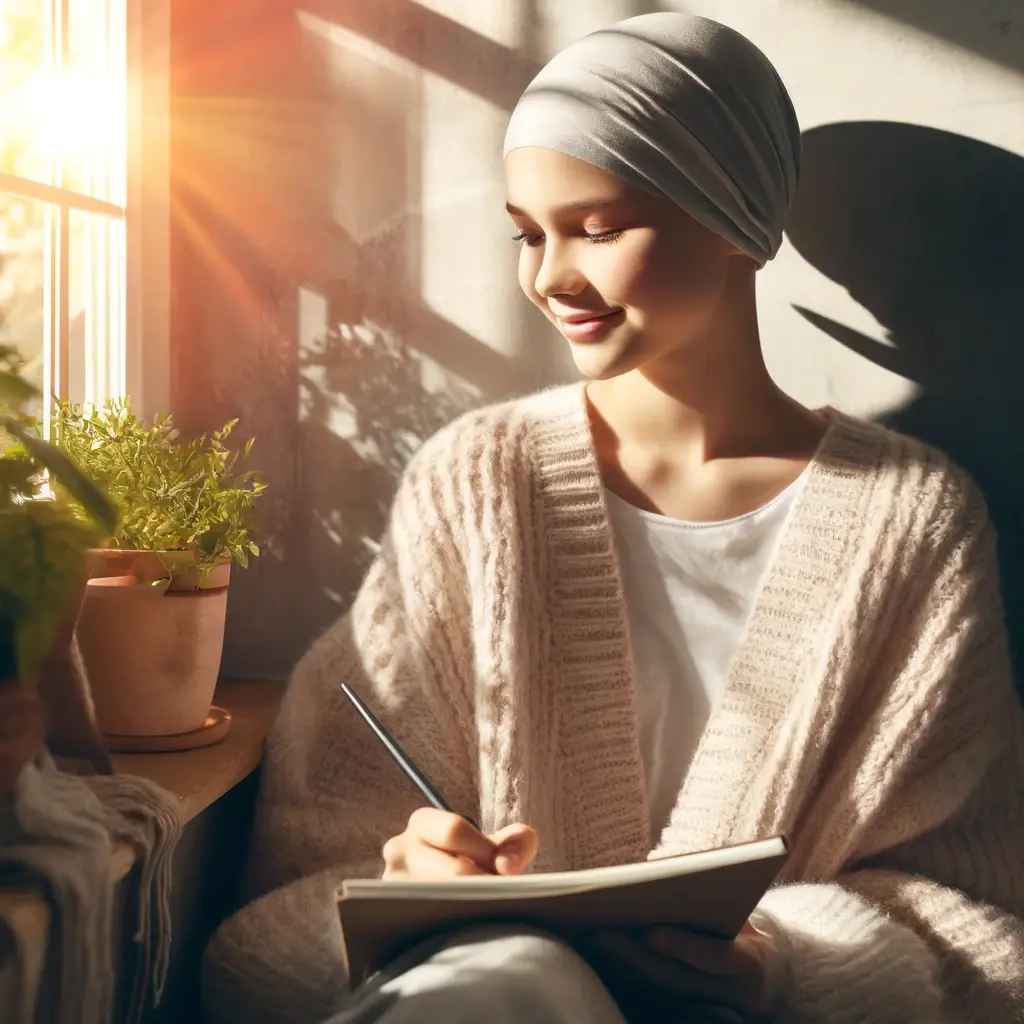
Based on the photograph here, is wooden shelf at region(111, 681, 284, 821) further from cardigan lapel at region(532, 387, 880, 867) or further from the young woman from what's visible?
cardigan lapel at region(532, 387, 880, 867)

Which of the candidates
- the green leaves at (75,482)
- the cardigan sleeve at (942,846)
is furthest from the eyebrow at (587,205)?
the green leaves at (75,482)

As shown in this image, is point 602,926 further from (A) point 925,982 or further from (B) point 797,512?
(B) point 797,512

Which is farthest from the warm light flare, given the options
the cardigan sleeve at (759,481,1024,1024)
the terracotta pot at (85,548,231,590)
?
the cardigan sleeve at (759,481,1024,1024)

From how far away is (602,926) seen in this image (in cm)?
88

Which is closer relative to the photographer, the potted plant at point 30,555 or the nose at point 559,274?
the potted plant at point 30,555

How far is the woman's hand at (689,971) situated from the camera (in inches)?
35.0

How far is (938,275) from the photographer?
1.42 meters

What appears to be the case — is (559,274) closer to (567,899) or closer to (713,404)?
(713,404)

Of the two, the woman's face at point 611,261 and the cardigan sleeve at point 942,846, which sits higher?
the woman's face at point 611,261

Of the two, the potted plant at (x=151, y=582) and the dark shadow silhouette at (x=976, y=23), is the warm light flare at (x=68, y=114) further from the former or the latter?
the dark shadow silhouette at (x=976, y=23)

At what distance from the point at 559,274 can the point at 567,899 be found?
0.59m

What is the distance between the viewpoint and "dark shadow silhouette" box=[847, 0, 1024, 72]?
1372mm

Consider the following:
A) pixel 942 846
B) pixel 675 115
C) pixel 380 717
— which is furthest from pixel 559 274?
pixel 942 846

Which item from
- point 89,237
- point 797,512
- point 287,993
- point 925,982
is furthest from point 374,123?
point 925,982
